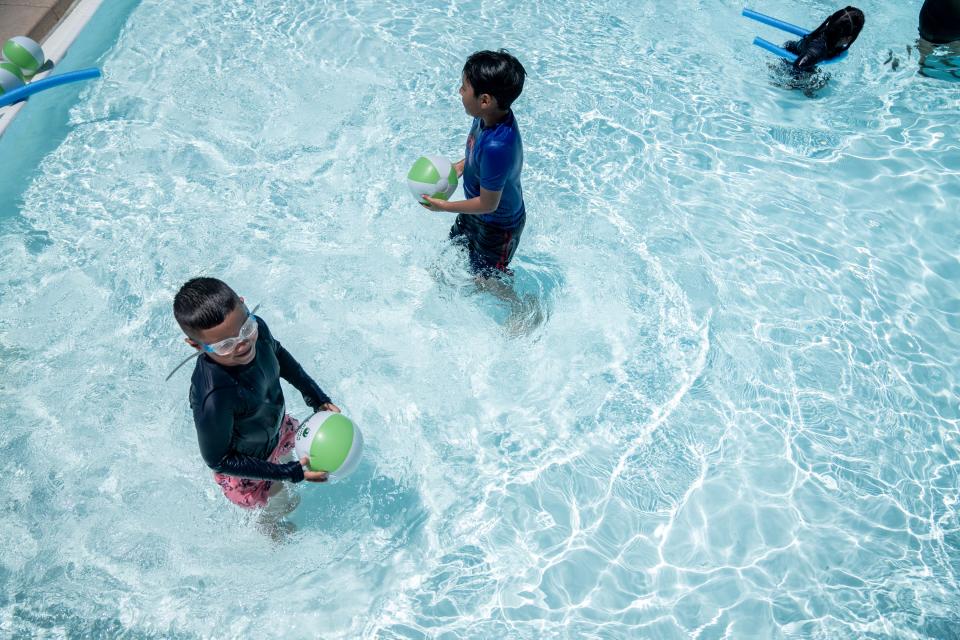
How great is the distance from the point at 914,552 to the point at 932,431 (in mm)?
967

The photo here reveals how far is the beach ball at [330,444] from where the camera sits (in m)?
2.93

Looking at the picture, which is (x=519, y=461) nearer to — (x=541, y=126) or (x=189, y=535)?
(x=189, y=535)

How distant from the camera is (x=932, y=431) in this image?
452 cm

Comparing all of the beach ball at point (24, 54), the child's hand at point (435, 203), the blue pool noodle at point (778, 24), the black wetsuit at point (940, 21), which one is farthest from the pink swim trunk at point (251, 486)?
the black wetsuit at point (940, 21)

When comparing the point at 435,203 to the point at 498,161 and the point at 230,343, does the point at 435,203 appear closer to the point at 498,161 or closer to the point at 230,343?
the point at 498,161

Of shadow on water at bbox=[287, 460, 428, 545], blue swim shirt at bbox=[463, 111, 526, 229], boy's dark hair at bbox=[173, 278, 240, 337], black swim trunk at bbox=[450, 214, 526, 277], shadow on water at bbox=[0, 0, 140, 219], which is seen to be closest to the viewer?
boy's dark hair at bbox=[173, 278, 240, 337]

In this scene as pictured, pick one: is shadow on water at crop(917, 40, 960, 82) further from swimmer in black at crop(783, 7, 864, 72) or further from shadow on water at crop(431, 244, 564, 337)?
shadow on water at crop(431, 244, 564, 337)

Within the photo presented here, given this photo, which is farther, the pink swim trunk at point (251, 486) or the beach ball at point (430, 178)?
the beach ball at point (430, 178)

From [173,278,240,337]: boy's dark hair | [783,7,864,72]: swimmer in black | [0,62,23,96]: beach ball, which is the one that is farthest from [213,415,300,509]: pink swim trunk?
[783,7,864,72]: swimmer in black

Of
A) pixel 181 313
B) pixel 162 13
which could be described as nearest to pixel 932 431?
pixel 181 313

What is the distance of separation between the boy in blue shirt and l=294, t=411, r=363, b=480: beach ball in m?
1.41

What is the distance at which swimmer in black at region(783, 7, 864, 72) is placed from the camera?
6223 millimetres

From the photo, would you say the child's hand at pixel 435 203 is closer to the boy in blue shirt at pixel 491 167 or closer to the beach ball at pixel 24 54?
the boy in blue shirt at pixel 491 167

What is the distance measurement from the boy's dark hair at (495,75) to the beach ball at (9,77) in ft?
15.7
